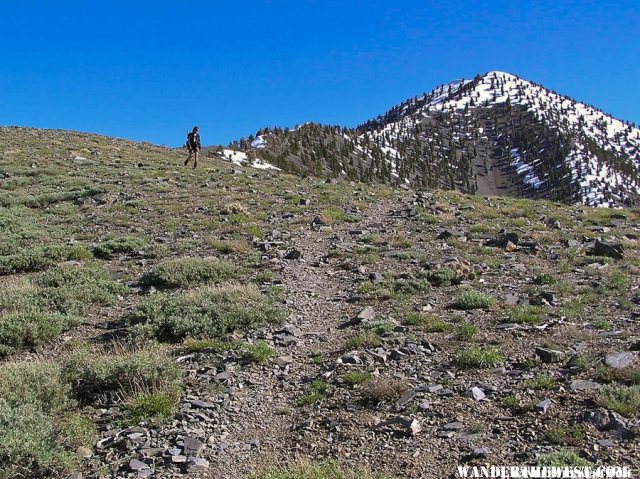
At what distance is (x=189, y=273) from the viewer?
1320cm

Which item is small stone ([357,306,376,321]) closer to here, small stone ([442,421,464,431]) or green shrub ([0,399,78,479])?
small stone ([442,421,464,431])

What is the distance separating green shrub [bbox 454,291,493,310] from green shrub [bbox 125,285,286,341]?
4181 mm

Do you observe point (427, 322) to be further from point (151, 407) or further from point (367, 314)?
point (151, 407)

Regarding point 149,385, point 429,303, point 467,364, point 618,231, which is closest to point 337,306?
point 429,303

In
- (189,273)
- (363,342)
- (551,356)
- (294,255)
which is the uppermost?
(294,255)

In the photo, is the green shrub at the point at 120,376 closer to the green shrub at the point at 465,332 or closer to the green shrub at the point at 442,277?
the green shrub at the point at 465,332

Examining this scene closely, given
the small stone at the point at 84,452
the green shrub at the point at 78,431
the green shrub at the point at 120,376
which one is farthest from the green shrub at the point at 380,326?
the small stone at the point at 84,452

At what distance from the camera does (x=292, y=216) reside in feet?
70.5

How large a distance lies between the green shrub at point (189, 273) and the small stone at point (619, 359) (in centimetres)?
907

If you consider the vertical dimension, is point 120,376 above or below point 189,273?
below

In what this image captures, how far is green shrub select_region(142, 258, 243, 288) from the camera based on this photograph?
13.0m

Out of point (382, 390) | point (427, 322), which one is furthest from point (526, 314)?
point (382, 390)

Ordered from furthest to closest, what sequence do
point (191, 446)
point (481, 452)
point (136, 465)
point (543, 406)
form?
1. point (543, 406)
2. point (191, 446)
3. point (136, 465)
4. point (481, 452)

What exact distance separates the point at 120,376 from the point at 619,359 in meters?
8.07
